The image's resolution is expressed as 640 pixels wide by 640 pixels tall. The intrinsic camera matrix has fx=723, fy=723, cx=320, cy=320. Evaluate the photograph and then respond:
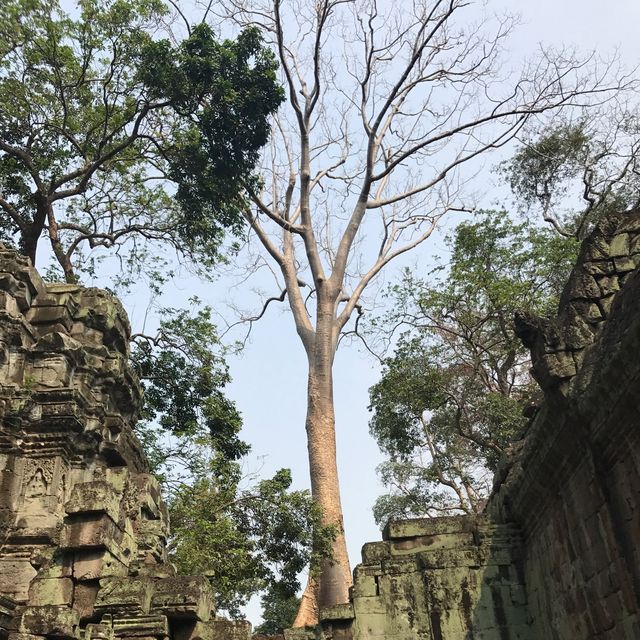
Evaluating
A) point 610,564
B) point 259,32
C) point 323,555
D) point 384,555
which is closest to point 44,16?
point 259,32

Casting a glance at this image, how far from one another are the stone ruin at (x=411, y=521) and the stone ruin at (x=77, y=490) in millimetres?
16

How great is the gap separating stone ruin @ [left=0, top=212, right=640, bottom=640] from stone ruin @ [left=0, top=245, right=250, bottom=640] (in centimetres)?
2

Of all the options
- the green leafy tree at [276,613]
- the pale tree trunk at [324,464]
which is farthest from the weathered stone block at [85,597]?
the green leafy tree at [276,613]

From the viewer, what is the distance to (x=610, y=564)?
4.41 meters

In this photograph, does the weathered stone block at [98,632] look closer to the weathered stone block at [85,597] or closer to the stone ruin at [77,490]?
the stone ruin at [77,490]

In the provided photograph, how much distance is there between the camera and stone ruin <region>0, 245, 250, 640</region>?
217 inches

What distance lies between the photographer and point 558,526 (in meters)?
5.42

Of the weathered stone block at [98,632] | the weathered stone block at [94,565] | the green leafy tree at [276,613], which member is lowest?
the weathered stone block at [98,632]

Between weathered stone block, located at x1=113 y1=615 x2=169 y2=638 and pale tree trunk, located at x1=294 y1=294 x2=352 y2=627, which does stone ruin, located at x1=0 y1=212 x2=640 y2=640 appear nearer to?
weathered stone block, located at x1=113 y1=615 x2=169 y2=638

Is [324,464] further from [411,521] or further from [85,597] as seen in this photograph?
[85,597]

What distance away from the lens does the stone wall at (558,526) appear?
4.14 m

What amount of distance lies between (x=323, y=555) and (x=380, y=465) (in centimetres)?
1637

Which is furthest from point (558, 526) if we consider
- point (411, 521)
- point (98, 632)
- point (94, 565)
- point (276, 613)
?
point (276, 613)

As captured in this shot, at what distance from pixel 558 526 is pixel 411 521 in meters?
1.85
